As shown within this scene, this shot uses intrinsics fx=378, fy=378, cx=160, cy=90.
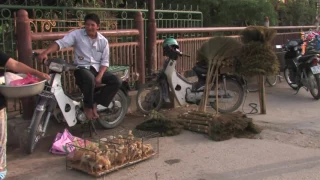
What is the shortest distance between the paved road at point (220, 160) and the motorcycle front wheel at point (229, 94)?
0.85 meters

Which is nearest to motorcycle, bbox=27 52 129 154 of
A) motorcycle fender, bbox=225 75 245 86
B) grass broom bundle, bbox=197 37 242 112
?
grass broom bundle, bbox=197 37 242 112

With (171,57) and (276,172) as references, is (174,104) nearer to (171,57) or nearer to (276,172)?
(171,57)

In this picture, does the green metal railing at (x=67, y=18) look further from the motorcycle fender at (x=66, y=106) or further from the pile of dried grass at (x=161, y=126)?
the pile of dried grass at (x=161, y=126)

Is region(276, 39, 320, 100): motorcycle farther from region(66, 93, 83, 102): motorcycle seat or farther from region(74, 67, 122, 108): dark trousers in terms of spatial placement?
region(66, 93, 83, 102): motorcycle seat

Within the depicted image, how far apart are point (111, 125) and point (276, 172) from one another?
8.40ft

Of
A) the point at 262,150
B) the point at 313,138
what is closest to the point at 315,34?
the point at 313,138

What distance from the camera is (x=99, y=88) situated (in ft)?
17.0

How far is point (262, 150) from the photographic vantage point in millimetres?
4660

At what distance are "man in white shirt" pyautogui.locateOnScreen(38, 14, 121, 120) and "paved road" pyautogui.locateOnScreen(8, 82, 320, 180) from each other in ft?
2.68

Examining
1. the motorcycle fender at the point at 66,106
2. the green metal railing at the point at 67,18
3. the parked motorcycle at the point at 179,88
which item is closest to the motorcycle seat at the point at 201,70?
the parked motorcycle at the point at 179,88

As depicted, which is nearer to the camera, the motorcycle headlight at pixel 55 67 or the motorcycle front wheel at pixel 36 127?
the motorcycle front wheel at pixel 36 127

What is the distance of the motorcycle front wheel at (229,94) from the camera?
648 centimetres

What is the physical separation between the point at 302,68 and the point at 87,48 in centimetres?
489

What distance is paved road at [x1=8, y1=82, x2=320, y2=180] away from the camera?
12.9 ft
